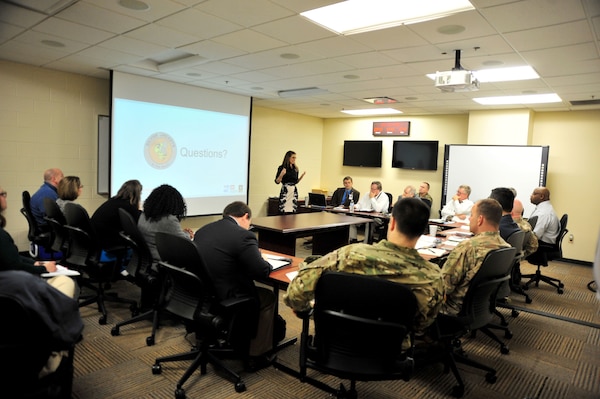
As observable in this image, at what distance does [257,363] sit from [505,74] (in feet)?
14.2

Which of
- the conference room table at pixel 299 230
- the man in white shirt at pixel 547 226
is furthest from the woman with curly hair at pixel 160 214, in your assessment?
the man in white shirt at pixel 547 226

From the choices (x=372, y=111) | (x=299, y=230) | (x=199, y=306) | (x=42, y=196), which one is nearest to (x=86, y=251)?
(x=42, y=196)

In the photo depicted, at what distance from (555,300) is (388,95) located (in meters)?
3.75

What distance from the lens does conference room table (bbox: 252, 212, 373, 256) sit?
450 cm

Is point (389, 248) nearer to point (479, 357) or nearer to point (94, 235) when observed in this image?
point (479, 357)

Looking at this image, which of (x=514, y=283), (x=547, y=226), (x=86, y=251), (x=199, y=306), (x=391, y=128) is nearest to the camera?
(x=199, y=306)

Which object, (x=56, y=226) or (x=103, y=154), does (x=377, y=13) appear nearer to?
(x=56, y=226)

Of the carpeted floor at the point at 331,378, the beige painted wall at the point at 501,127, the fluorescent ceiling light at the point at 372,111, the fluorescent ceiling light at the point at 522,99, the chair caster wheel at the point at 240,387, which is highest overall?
the fluorescent ceiling light at the point at 372,111

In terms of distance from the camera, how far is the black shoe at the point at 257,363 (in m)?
2.75

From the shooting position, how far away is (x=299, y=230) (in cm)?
440

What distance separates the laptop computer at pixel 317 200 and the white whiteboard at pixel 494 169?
2.42m

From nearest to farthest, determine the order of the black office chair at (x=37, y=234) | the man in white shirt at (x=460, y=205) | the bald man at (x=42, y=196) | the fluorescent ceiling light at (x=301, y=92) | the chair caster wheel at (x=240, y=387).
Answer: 1. the chair caster wheel at (x=240, y=387)
2. the black office chair at (x=37, y=234)
3. the bald man at (x=42, y=196)
4. the fluorescent ceiling light at (x=301, y=92)
5. the man in white shirt at (x=460, y=205)

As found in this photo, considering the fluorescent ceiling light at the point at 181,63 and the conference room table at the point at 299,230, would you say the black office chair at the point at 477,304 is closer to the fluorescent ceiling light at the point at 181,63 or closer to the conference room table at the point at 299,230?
the conference room table at the point at 299,230

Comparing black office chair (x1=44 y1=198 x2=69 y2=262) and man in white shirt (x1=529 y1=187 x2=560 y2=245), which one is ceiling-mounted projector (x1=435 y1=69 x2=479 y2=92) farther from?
black office chair (x1=44 y1=198 x2=69 y2=262)
